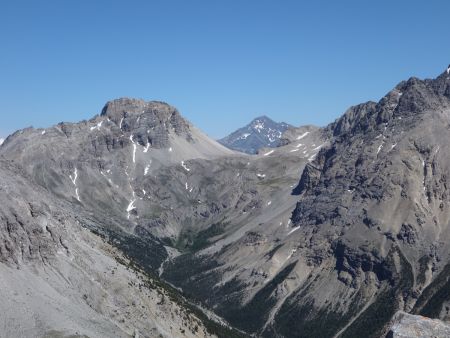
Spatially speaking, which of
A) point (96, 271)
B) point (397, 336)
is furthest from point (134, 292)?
point (397, 336)

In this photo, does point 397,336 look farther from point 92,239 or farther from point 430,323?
point 92,239

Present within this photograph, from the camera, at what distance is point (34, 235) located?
14675 cm

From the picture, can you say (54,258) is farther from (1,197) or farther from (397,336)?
(397,336)

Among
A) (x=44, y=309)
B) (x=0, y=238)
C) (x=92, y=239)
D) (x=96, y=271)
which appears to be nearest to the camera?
(x=44, y=309)

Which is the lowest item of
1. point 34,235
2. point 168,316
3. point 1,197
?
point 168,316

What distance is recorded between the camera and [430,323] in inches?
3184

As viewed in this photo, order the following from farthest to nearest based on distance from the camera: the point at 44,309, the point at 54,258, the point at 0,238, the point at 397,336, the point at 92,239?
the point at 92,239 < the point at 54,258 < the point at 0,238 < the point at 44,309 < the point at 397,336

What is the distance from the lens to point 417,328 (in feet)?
262

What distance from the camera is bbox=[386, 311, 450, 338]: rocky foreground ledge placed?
78.9m

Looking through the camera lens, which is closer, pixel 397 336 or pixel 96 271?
pixel 397 336

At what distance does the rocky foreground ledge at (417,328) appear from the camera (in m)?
78.9

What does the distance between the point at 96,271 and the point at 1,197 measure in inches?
1147

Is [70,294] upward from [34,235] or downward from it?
downward

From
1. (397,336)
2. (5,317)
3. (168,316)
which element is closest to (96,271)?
(168,316)
